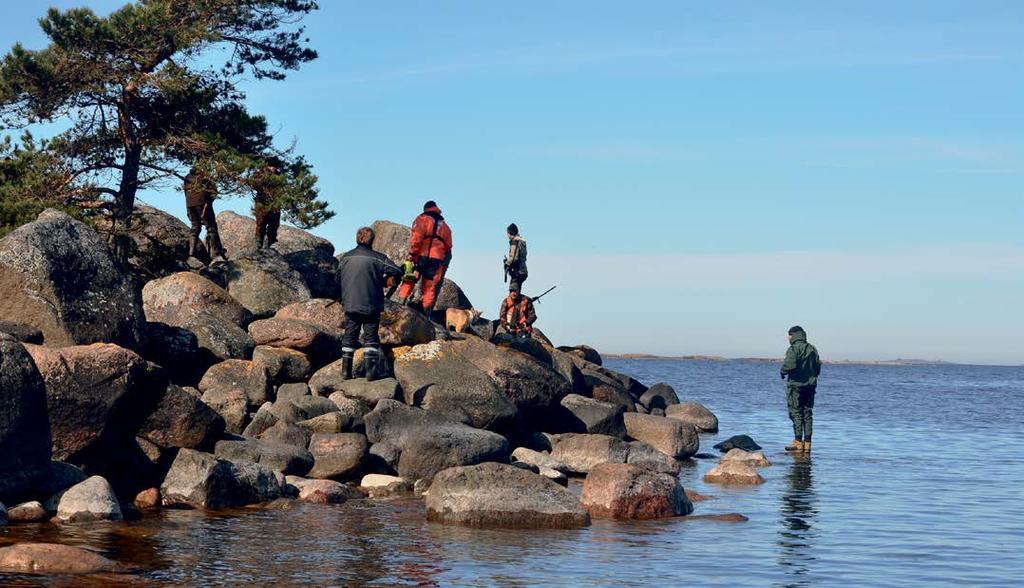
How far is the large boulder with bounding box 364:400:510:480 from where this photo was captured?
17531mm

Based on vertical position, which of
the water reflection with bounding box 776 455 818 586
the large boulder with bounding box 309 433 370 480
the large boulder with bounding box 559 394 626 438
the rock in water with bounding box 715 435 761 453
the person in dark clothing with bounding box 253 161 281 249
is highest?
the person in dark clothing with bounding box 253 161 281 249

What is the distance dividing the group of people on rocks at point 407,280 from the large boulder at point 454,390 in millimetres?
669

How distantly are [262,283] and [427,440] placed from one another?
8.42 m

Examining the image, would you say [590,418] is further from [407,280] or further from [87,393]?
[87,393]

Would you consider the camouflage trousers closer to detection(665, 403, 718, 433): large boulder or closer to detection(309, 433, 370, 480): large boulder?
detection(665, 403, 718, 433): large boulder

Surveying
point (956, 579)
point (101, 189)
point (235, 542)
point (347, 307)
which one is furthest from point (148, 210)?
point (956, 579)

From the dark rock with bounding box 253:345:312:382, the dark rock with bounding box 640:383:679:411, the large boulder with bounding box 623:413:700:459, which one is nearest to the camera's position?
the dark rock with bounding box 253:345:312:382

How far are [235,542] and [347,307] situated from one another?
7.72 metres

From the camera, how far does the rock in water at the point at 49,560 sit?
10711 millimetres

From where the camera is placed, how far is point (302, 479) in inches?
652

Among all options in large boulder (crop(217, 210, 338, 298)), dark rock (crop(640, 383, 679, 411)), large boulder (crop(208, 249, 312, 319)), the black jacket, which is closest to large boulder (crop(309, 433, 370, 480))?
the black jacket

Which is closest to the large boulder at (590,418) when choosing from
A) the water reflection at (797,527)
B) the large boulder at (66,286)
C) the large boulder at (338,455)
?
the water reflection at (797,527)

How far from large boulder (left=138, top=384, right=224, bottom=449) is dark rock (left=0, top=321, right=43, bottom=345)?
224cm

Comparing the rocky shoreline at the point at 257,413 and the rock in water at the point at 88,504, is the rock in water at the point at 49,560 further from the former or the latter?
the rock in water at the point at 88,504
